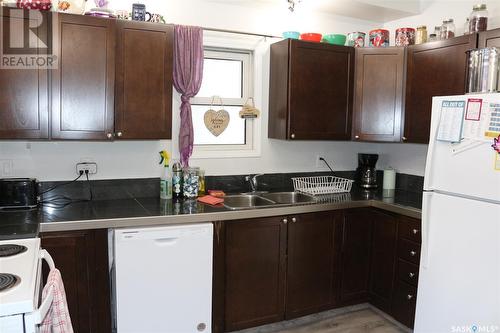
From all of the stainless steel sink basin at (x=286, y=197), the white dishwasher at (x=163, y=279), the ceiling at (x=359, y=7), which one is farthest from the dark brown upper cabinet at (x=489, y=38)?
the white dishwasher at (x=163, y=279)

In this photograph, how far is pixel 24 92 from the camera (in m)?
2.36

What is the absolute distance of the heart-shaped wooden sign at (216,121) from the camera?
3254 mm

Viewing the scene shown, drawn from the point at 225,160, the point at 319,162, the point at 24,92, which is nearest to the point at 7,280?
the point at 24,92

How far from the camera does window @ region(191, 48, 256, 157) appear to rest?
3.27 metres

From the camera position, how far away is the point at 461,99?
7.26ft

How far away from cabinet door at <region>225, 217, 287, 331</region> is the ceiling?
→ 173 cm

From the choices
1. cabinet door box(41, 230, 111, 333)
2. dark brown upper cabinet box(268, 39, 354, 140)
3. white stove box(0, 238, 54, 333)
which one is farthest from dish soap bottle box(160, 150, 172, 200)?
white stove box(0, 238, 54, 333)

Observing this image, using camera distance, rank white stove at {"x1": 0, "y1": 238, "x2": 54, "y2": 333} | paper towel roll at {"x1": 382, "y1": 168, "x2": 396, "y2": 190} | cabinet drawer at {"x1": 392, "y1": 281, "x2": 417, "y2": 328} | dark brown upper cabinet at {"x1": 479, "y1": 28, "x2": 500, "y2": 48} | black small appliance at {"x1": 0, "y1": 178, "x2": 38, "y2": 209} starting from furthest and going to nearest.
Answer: paper towel roll at {"x1": 382, "y1": 168, "x2": 396, "y2": 190}, cabinet drawer at {"x1": 392, "y1": 281, "x2": 417, "y2": 328}, dark brown upper cabinet at {"x1": 479, "y1": 28, "x2": 500, "y2": 48}, black small appliance at {"x1": 0, "y1": 178, "x2": 38, "y2": 209}, white stove at {"x1": 0, "y1": 238, "x2": 54, "y2": 333}

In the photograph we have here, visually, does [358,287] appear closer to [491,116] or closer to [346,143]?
[346,143]

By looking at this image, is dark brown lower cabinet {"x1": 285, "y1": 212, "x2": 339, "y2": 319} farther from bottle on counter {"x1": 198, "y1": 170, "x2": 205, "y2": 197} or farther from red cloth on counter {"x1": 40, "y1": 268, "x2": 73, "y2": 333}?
red cloth on counter {"x1": 40, "y1": 268, "x2": 73, "y2": 333}

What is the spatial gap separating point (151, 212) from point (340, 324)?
166cm

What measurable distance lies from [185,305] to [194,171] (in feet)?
3.20

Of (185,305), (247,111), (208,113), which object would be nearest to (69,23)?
(208,113)

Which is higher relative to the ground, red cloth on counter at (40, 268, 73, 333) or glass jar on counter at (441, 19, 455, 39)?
glass jar on counter at (441, 19, 455, 39)
